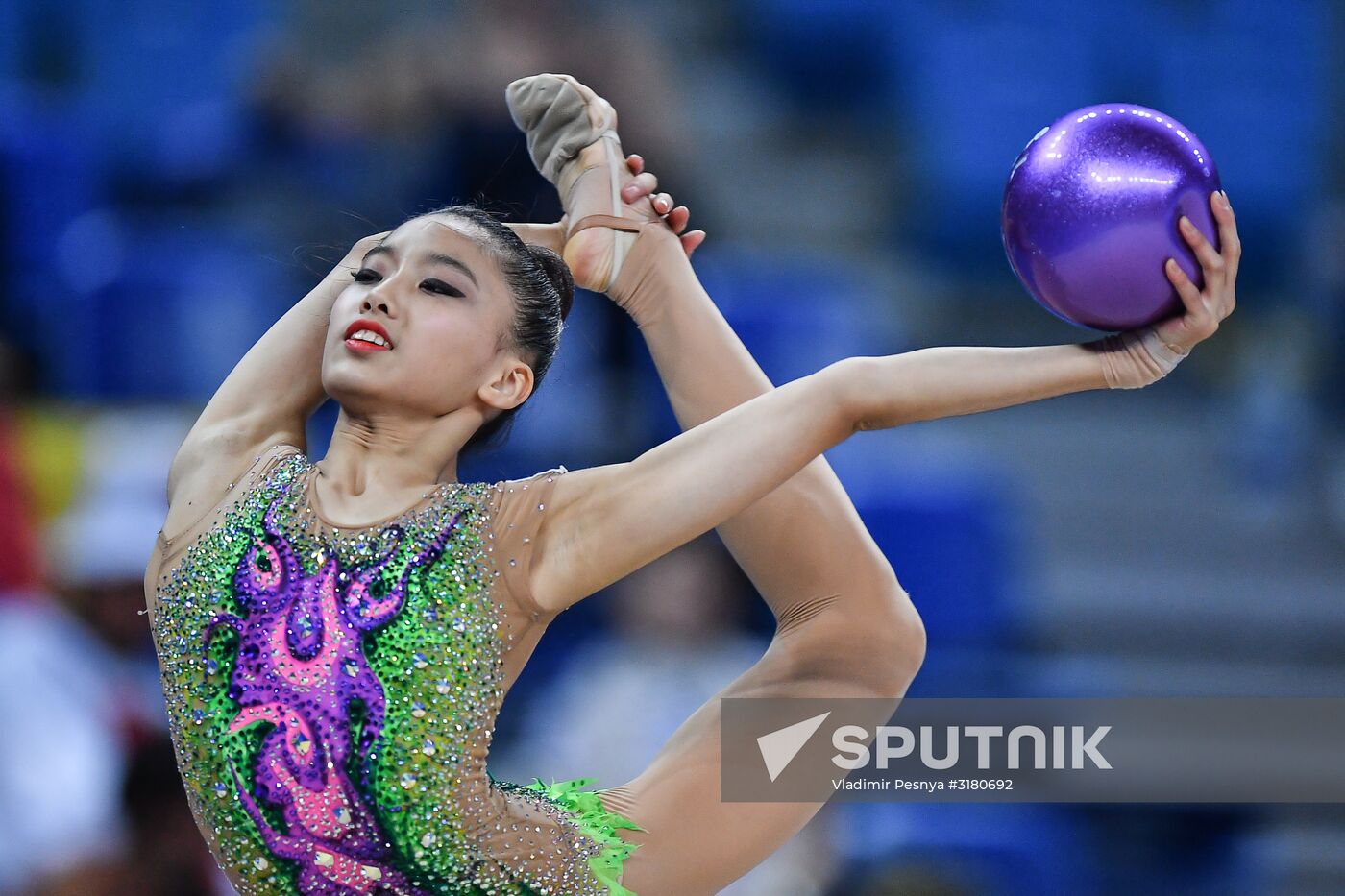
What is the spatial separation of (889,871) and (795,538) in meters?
1.31

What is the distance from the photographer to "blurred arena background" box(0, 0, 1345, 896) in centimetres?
352

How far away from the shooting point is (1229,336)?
546cm

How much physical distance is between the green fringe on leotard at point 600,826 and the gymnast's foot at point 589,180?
689 millimetres

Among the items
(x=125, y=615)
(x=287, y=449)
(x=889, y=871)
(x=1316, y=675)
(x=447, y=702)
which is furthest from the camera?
(x=1316, y=675)

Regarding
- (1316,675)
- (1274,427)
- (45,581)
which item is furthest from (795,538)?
(1274,427)

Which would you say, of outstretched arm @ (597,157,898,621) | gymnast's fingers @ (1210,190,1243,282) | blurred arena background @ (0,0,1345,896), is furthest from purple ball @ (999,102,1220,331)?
blurred arena background @ (0,0,1345,896)

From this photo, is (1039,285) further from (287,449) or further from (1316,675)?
(1316,675)

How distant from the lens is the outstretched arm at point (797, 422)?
182 cm

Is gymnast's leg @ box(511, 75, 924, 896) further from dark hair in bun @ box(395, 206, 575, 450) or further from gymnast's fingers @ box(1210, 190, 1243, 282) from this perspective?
gymnast's fingers @ box(1210, 190, 1243, 282)

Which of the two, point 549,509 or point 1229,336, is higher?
point 1229,336

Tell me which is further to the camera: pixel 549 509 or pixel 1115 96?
pixel 1115 96

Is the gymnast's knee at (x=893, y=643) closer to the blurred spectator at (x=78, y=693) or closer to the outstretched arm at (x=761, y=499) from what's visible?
the outstretched arm at (x=761, y=499)

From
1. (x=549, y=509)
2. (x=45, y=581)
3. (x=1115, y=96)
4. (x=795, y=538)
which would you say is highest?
(x=1115, y=96)

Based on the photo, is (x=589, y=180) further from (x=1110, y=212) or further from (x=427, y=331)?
(x=1110, y=212)
